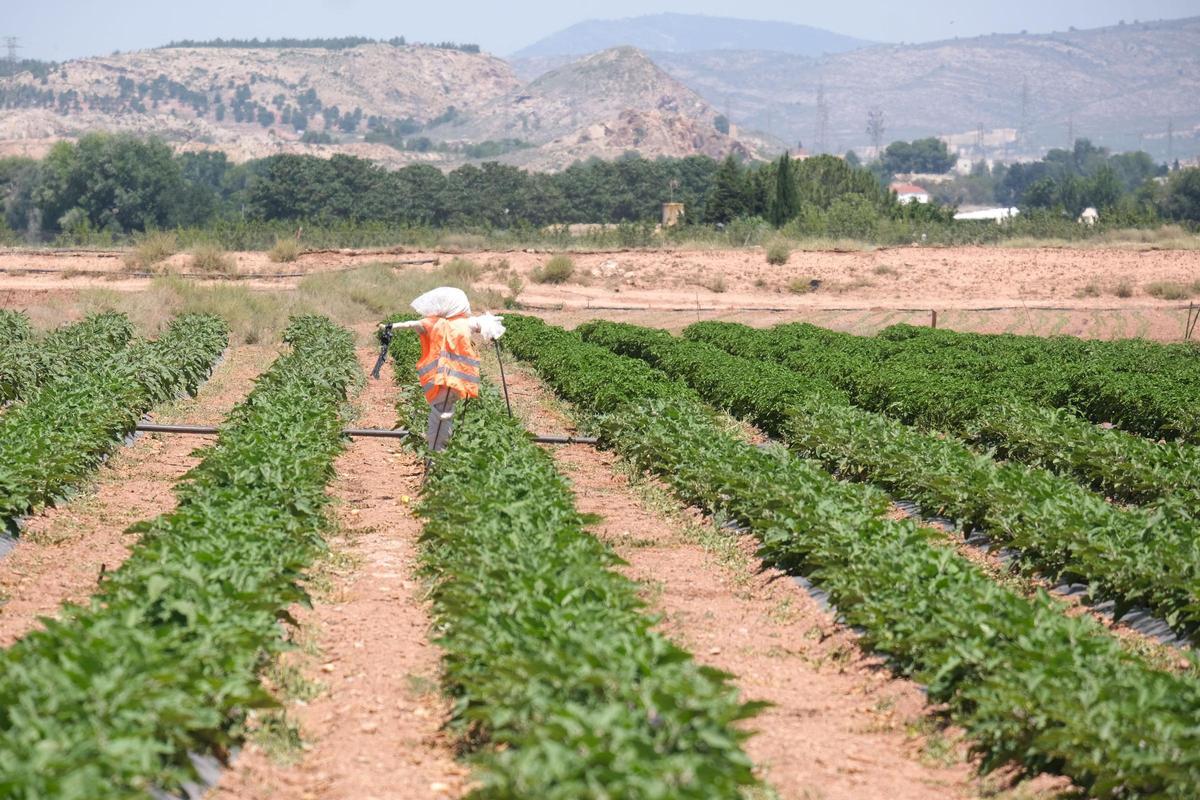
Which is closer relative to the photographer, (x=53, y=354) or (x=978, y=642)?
(x=978, y=642)

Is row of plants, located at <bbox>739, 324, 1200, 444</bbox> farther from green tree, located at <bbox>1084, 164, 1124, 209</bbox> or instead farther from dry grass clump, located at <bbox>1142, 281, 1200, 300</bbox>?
green tree, located at <bbox>1084, 164, 1124, 209</bbox>

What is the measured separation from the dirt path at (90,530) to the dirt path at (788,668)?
3239 mm

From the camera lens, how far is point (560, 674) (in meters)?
5.61

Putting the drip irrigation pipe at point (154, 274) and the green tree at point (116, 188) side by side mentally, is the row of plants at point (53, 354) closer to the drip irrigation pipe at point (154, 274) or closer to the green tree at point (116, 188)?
the drip irrigation pipe at point (154, 274)

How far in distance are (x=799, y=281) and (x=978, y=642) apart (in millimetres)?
37217

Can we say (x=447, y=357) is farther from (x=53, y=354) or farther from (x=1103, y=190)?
(x=1103, y=190)


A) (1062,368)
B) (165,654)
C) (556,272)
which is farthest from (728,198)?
(165,654)

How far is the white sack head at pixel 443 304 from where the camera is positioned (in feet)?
39.7

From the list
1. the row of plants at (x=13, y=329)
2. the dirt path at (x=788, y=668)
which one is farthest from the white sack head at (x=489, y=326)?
the row of plants at (x=13, y=329)

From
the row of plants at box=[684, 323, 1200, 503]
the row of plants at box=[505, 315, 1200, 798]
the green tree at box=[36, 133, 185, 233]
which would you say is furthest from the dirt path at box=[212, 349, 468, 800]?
the green tree at box=[36, 133, 185, 233]

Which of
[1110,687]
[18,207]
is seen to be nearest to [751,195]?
[18,207]

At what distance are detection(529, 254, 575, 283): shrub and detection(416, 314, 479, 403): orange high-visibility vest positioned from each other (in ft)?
105

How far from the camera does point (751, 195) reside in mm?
71562

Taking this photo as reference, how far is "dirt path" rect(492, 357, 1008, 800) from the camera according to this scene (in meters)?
6.41
